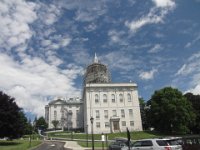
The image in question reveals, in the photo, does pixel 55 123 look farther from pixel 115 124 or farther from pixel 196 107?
pixel 196 107

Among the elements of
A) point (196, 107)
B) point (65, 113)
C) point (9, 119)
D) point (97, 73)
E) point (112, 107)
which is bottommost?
point (9, 119)

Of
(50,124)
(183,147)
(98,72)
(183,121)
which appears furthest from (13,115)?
(50,124)

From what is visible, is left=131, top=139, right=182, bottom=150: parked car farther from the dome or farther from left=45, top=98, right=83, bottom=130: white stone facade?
left=45, top=98, right=83, bottom=130: white stone facade

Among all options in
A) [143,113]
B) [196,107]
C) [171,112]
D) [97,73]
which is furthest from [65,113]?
[171,112]

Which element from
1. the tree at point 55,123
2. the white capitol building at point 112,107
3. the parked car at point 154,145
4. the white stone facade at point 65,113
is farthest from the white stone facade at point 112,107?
the parked car at point 154,145

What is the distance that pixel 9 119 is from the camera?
1921 inches

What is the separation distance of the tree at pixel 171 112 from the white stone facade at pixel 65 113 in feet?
207

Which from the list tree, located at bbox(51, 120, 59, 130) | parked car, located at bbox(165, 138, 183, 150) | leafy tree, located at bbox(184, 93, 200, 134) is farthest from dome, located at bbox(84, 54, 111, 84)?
parked car, located at bbox(165, 138, 183, 150)

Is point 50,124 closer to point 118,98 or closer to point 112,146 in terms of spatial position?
point 118,98

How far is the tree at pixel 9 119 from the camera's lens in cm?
4781

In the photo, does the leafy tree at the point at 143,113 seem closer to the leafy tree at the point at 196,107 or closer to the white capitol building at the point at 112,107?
the white capitol building at the point at 112,107

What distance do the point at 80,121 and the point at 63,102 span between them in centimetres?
1314

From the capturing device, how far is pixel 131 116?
3369 inches

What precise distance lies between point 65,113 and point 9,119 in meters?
84.3
